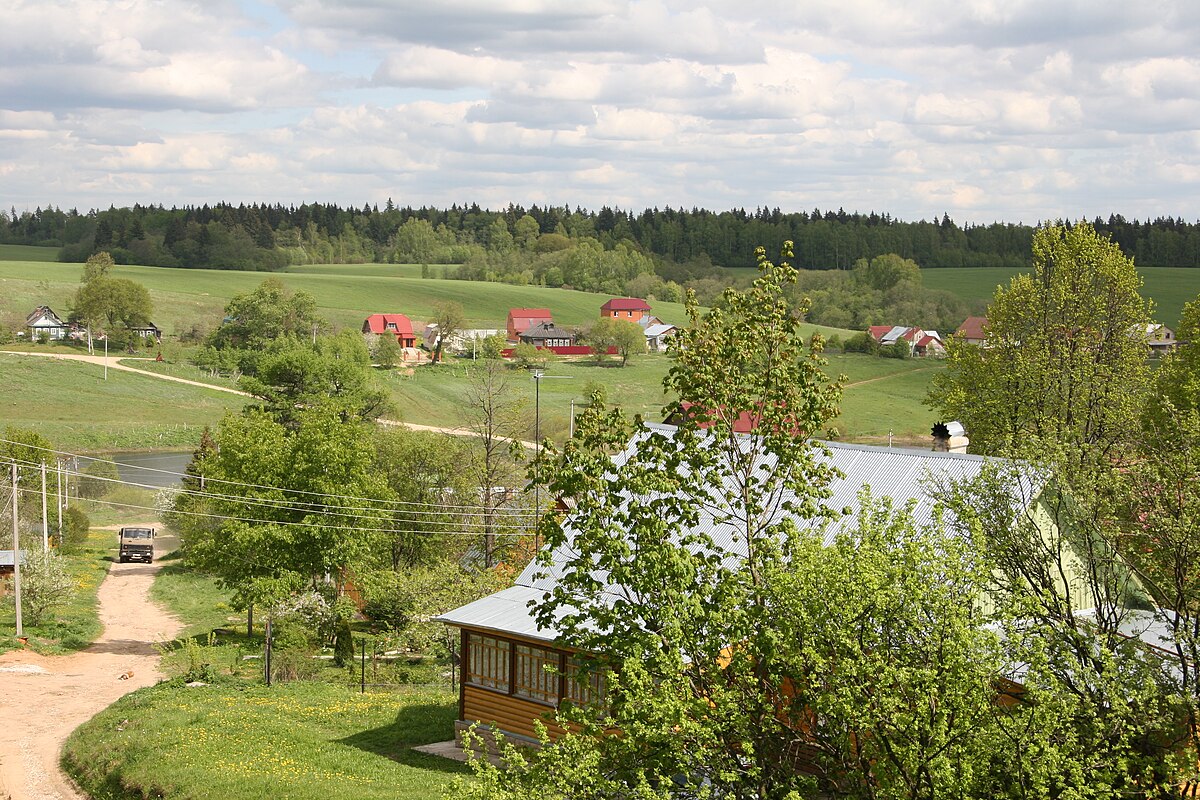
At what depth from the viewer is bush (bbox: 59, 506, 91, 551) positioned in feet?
179

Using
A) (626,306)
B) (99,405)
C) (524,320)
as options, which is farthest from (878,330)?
(99,405)

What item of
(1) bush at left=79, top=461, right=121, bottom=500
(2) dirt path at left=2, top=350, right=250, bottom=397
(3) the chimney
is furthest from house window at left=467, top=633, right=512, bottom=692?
(2) dirt path at left=2, top=350, right=250, bottom=397

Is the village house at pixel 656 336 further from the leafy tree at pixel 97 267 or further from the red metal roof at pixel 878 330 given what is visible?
the leafy tree at pixel 97 267

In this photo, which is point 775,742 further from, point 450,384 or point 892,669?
point 450,384

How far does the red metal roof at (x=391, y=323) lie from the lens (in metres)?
127

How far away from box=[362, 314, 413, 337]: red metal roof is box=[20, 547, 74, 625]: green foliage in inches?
3397

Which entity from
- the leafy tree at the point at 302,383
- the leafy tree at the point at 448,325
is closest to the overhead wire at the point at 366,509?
the leafy tree at the point at 302,383

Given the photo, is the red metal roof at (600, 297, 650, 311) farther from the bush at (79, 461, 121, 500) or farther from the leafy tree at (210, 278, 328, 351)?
the bush at (79, 461, 121, 500)

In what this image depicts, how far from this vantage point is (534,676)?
22.6m

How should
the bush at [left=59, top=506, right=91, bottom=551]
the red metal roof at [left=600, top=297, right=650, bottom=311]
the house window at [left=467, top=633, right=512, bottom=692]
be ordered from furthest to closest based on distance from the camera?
the red metal roof at [left=600, top=297, right=650, bottom=311], the bush at [left=59, top=506, right=91, bottom=551], the house window at [left=467, top=633, right=512, bottom=692]

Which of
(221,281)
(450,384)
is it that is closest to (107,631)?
(450,384)

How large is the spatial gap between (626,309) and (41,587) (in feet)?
380

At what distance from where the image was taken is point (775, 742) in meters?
11.7

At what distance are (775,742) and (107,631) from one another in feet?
112
